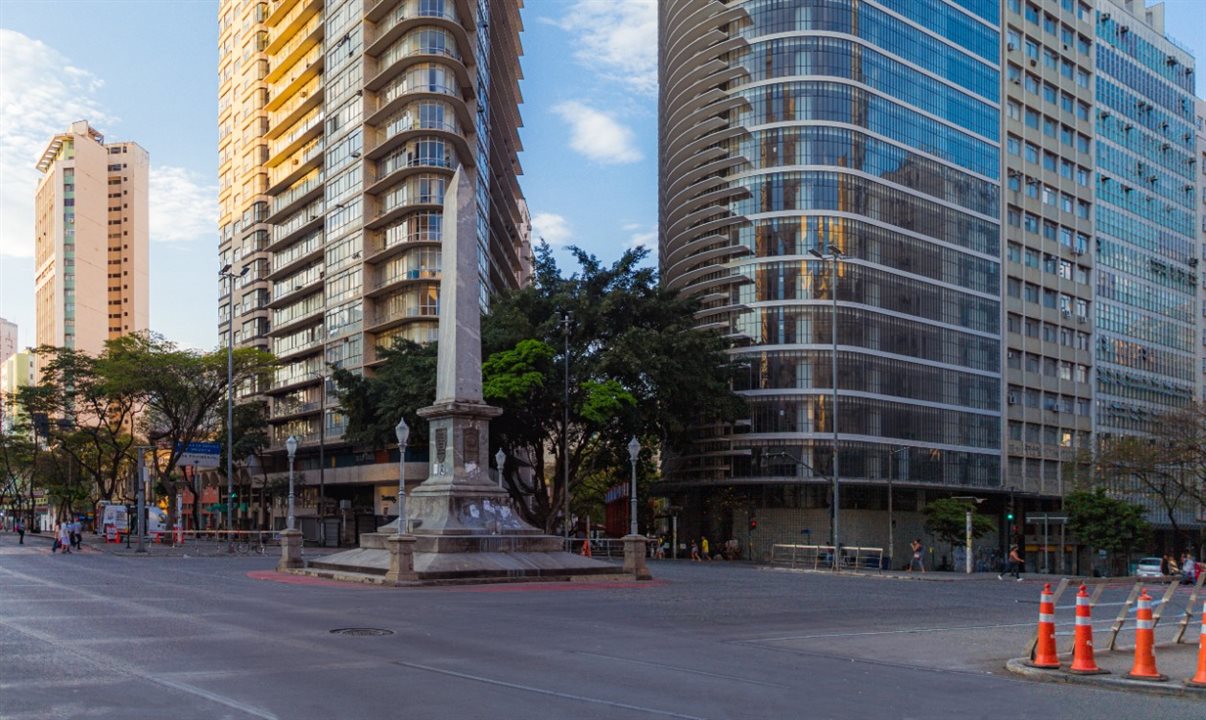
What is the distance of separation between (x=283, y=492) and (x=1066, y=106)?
65.6m

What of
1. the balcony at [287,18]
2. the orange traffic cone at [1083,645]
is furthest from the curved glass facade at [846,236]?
the orange traffic cone at [1083,645]

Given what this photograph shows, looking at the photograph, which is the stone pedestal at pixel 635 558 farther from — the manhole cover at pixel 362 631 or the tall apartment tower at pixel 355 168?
the tall apartment tower at pixel 355 168

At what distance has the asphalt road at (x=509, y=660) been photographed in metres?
10.3

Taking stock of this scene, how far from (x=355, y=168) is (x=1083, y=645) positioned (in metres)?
70.9

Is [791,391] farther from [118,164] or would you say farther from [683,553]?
[118,164]

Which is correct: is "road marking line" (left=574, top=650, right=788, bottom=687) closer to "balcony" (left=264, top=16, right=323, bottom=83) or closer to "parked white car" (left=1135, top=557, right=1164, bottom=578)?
"parked white car" (left=1135, top=557, right=1164, bottom=578)

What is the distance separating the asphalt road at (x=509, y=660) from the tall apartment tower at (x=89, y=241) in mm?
158084

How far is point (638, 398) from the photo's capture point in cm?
5766

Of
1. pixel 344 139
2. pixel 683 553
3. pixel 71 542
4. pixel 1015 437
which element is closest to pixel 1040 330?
pixel 1015 437

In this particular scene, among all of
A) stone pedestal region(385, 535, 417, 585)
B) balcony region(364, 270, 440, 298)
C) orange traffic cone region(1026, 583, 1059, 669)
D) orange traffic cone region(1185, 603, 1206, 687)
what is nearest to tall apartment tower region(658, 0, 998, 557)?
balcony region(364, 270, 440, 298)

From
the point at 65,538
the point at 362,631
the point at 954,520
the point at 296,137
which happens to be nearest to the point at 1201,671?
the point at 362,631

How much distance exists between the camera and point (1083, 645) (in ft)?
41.6

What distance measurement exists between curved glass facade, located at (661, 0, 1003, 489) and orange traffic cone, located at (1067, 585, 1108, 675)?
2081 inches

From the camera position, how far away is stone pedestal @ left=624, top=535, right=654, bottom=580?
32406 mm
